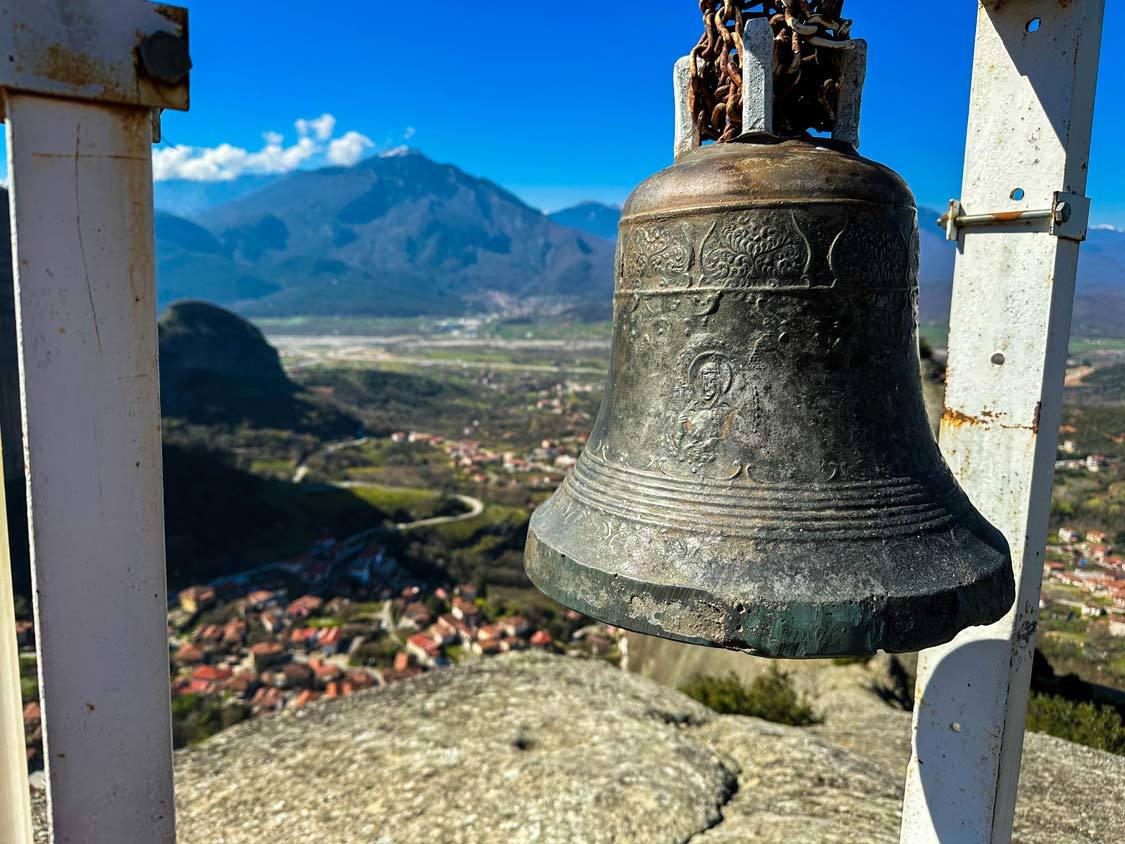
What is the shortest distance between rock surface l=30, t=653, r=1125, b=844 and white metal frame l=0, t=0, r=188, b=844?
305cm

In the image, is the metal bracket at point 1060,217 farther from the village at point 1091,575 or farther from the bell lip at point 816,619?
the village at point 1091,575

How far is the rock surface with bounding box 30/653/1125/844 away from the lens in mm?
4152

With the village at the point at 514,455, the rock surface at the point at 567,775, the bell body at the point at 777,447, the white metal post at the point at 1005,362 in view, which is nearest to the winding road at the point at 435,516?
the village at the point at 514,455

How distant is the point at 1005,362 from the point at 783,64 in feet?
3.69

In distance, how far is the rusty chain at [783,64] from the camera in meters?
1.54

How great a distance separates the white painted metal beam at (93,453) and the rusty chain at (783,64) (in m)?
1.07

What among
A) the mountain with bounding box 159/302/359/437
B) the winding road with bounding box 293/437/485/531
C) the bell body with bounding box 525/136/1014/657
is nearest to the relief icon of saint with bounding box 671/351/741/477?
the bell body with bounding box 525/136/1014/657

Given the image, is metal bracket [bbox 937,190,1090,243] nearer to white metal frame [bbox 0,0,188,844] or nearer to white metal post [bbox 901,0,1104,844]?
white metal post [bbox 901,0,1104,844]

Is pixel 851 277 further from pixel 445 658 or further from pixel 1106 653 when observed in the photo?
pixel 445 658

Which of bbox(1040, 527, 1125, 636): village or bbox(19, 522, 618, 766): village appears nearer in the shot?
Answer: bbox(1040, 527, 1125, 636): village

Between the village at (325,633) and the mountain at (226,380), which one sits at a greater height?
the mountain at (226,380)

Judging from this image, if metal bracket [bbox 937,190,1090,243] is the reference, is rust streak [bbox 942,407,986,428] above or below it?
below

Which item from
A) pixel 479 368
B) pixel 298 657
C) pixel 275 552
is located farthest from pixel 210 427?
pixel 479 368

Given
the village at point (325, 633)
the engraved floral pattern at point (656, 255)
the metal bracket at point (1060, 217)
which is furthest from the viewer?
the village at point (325, 633)
